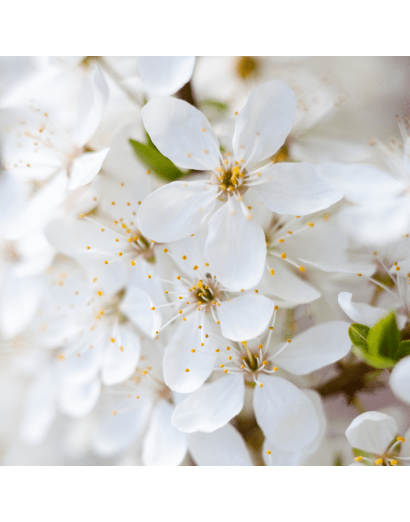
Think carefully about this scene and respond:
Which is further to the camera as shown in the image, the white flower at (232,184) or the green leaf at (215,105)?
the green leaf at (215,105)

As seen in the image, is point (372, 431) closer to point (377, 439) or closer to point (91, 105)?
point (377, 439)

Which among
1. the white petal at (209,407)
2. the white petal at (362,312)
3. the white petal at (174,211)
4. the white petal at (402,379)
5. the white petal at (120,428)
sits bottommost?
the white petal at (120,428)

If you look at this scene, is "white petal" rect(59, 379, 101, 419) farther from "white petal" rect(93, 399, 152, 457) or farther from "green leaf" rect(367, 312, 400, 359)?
"green leaf" rect(367, 312, 400, 359)

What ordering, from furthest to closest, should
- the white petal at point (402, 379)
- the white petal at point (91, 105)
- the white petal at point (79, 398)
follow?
the white petal at point (79, 398), the white petal at point (91, 105), the white petal at point (402, 379)

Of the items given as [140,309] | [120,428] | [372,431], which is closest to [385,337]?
[372,431]

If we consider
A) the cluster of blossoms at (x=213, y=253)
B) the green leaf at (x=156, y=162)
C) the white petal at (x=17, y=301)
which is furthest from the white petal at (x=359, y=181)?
the white petal at (x=17, y=301)

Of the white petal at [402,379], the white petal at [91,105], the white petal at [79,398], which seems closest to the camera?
the white petal at [402,379]

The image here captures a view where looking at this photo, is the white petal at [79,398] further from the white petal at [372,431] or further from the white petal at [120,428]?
the white petal at [372,431]
